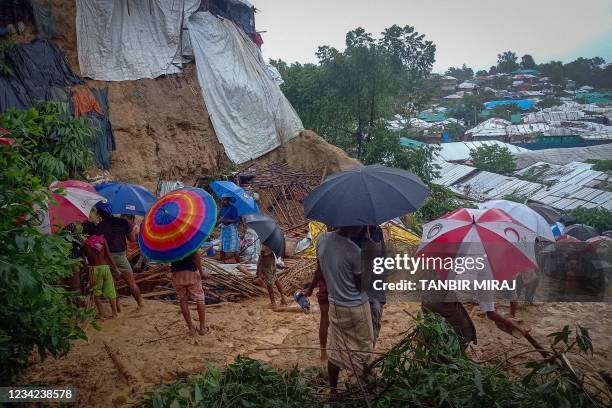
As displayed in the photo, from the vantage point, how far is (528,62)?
58.1 metres

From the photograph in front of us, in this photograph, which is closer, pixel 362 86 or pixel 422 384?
pixel 422 384

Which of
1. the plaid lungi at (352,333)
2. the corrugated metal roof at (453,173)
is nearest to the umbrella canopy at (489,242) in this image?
the plaid lungi at (352,333)

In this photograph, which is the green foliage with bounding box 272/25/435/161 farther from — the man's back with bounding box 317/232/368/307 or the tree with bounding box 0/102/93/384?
the tree with bounding box 0/102/93/384

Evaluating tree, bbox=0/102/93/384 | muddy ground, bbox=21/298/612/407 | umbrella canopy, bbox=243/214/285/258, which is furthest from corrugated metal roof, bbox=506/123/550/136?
tree, bbox=0/102/93/384

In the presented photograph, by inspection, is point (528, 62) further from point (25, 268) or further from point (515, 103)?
point (25, 268)

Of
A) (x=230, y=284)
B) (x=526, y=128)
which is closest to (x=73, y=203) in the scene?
(x=230, y=284)

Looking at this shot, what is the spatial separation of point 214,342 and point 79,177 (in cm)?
385

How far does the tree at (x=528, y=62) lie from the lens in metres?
57.6

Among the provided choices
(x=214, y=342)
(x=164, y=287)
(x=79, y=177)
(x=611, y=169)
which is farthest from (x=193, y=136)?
(x=611, y=169)

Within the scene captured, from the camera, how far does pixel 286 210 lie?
11.0 metres

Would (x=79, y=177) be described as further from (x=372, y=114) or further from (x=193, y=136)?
(x=372, y=114)

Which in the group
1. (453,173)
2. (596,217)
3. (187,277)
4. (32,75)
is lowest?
(187,277)

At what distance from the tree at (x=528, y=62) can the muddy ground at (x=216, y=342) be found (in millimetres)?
61930

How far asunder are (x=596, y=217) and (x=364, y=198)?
41.3 feet
